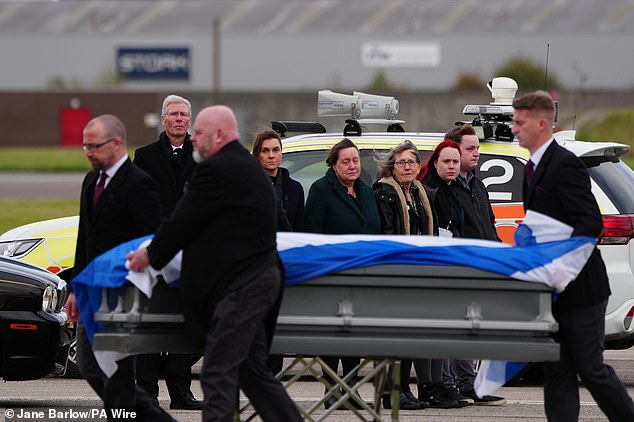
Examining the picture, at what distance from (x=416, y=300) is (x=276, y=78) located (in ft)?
239

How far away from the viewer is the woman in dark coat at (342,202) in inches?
323

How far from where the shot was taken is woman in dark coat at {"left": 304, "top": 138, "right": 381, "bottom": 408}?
26.9 feet

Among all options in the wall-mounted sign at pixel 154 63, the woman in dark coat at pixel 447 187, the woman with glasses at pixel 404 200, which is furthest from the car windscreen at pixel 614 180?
the wall-mounted sign at pixel 154 63

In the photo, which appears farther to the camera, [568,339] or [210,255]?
[568,339]

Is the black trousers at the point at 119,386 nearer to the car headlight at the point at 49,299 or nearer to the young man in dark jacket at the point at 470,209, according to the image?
the car headlight at the point at 49,299

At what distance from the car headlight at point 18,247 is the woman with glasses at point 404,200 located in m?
2.92

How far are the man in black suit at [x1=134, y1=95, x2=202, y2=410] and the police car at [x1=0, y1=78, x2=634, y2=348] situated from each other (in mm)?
1468

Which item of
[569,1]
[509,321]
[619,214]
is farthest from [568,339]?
[569,1]

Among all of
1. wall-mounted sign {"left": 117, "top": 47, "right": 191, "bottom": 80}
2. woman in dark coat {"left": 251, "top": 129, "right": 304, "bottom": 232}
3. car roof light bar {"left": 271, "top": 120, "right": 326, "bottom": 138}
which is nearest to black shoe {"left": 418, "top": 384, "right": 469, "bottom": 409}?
woman in dark coat {"left": 251, "top": 129, "right": 304, "bottom": 232}

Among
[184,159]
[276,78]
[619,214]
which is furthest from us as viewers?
[276,78]

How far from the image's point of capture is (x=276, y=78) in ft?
258

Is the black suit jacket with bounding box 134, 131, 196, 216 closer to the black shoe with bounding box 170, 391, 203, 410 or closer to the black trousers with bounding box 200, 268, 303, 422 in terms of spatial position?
the black shoe with bounding box 170, 391, 203, 410

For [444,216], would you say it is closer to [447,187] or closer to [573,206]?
[447,187]

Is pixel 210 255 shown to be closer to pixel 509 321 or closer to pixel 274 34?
pixel 509 321
